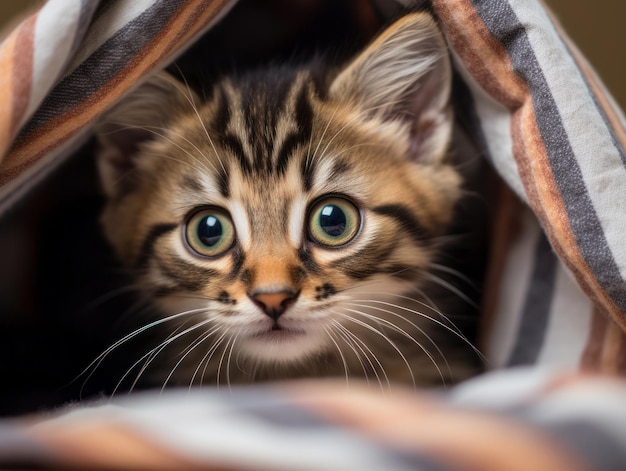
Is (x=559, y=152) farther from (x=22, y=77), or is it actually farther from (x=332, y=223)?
(x=22, y=77)

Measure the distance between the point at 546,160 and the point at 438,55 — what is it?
0.27 m

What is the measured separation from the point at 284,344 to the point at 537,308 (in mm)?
435

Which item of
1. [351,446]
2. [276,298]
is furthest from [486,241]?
[351,446]

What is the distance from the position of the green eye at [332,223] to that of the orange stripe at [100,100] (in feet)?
1.03

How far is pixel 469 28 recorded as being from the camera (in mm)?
926

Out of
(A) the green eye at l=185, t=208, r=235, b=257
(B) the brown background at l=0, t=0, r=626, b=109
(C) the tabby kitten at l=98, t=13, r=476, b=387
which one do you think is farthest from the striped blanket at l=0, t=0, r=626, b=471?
(B) the brown background at l=0, t=0, r=626, b=109

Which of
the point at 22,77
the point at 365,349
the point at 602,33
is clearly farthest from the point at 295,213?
the point at 602,33

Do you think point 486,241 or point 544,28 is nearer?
point 544,28

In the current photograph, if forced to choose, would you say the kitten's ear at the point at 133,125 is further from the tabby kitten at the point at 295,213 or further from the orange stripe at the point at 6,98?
the orange stripe at the point at 6,98

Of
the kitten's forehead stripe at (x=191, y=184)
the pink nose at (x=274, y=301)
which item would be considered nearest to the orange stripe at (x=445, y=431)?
the pink nose at (x=274, y=301)

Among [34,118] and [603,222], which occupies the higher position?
[34,118]

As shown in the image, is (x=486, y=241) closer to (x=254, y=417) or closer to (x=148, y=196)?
(x=148, y=196)

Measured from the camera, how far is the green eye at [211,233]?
102 centimetres

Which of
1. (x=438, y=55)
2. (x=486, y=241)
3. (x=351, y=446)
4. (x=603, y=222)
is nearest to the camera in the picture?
(x=351, y=446)
